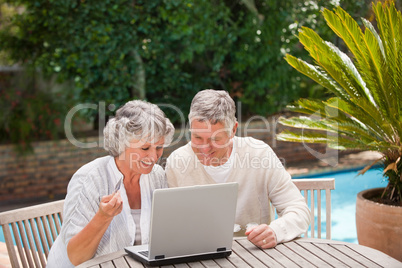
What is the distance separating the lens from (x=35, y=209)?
8.43 ft

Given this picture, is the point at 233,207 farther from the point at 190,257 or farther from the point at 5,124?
the point at 5,124

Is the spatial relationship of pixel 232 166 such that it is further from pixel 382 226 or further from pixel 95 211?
pixel 382 226

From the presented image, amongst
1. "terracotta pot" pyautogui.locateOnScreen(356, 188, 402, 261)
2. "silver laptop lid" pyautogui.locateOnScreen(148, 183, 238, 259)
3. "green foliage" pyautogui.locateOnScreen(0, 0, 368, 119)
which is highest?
"green foliage" pyautogui.locateOnScreen(0, 0, 368, 119)

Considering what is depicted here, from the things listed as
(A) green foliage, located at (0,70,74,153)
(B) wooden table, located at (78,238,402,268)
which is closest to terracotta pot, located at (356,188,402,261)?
(B) wooden table, located at (78,238,402,268)

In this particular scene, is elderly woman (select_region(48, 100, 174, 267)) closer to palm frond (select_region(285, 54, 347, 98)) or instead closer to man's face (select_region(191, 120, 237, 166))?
man's face (select_region(191, 120, 237, 166))

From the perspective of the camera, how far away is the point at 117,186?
2449 millimetres

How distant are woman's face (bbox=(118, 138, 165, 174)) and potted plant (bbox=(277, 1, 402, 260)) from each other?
74.7 inches

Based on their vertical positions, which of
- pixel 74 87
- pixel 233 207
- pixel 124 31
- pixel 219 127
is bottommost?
pixel 233 207

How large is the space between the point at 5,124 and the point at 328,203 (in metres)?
4.84

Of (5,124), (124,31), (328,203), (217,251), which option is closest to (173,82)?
(124,31)

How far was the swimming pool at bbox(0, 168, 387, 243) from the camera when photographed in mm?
5727

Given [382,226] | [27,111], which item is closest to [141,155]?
[382,226]

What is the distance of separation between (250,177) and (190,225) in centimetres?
78

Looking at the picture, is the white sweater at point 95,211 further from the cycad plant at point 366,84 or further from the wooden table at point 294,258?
the cycad plant at point 366,84
